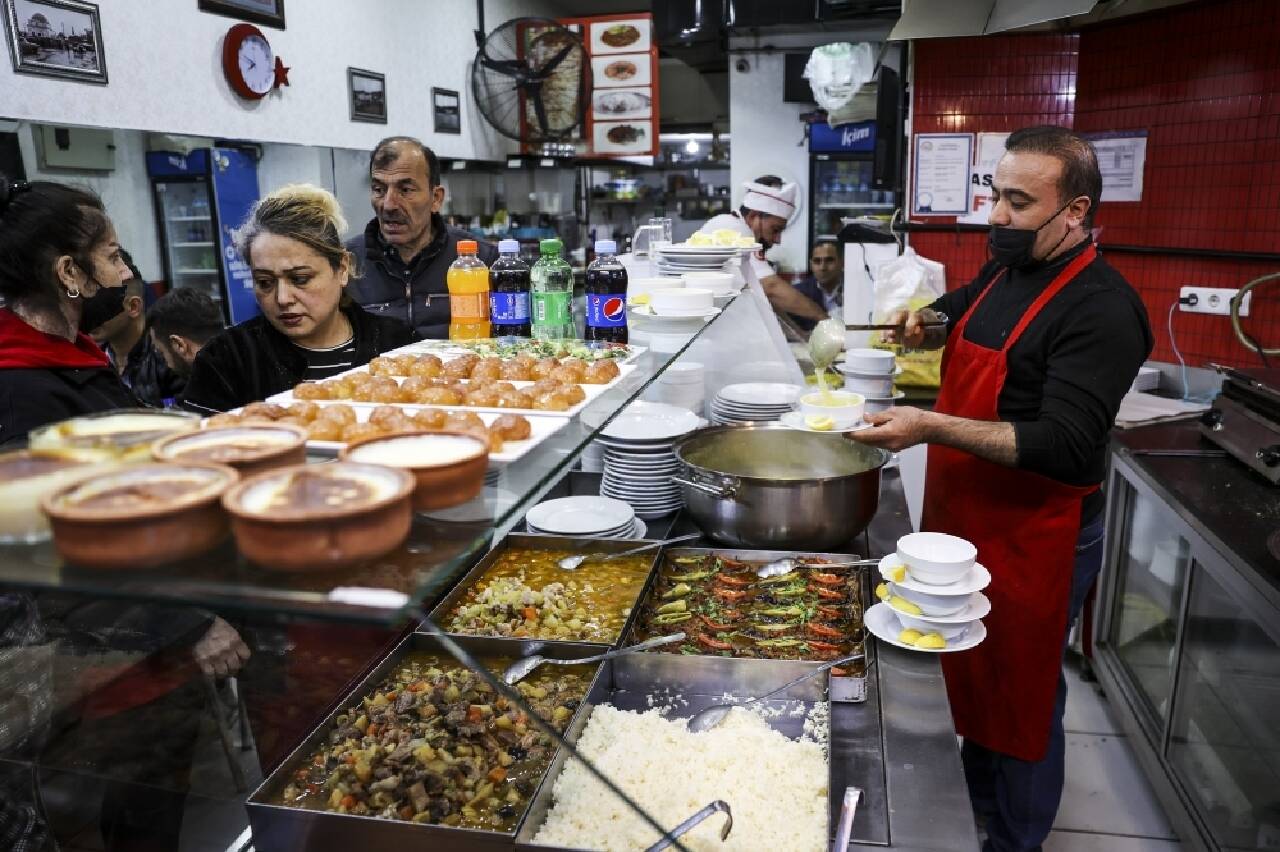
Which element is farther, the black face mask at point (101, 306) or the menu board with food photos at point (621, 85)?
the menu board with food photos at point (621, 85)

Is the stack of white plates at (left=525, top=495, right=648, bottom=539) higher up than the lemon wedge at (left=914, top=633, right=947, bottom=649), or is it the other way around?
the stack of white plates at (left=525, top=495, right=648, bottom=539)

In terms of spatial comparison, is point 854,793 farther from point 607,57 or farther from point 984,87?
point 607,57

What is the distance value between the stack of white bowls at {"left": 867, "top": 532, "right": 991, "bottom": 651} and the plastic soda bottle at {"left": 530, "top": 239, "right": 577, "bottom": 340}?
96 cm

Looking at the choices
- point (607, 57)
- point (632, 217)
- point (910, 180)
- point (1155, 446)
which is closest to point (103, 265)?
point (1155, 446)

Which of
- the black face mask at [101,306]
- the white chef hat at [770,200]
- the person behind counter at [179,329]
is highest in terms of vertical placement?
the white chef hat at [770,200]

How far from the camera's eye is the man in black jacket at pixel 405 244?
3770 millimetres

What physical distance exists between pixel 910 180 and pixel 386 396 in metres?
4.40

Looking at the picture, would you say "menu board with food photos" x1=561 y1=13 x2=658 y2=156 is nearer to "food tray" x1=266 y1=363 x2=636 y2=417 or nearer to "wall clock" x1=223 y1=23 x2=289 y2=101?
"wall clock" x1=223 y1=23 x2=289 y2=101

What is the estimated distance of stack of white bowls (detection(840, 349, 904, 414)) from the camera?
349cm

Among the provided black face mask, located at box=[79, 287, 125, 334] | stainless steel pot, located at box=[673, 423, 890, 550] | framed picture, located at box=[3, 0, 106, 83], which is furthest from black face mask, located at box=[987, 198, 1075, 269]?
framed picture, located at box=[3, 0, 106, 83]

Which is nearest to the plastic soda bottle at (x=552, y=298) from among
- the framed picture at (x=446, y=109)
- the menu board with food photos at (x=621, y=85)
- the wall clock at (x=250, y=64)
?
the wall clock at (x=250, y=64)

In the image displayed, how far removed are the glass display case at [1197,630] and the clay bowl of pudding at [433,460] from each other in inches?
89.5

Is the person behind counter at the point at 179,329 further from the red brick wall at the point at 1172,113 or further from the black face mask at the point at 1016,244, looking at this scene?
the red brick wall at the point at 1172,113

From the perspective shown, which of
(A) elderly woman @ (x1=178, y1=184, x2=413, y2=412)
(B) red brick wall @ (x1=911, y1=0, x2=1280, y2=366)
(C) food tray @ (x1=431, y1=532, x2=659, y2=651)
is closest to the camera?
(C) food tray @ (x1=431, y1=532, x2=659, y2=651)
